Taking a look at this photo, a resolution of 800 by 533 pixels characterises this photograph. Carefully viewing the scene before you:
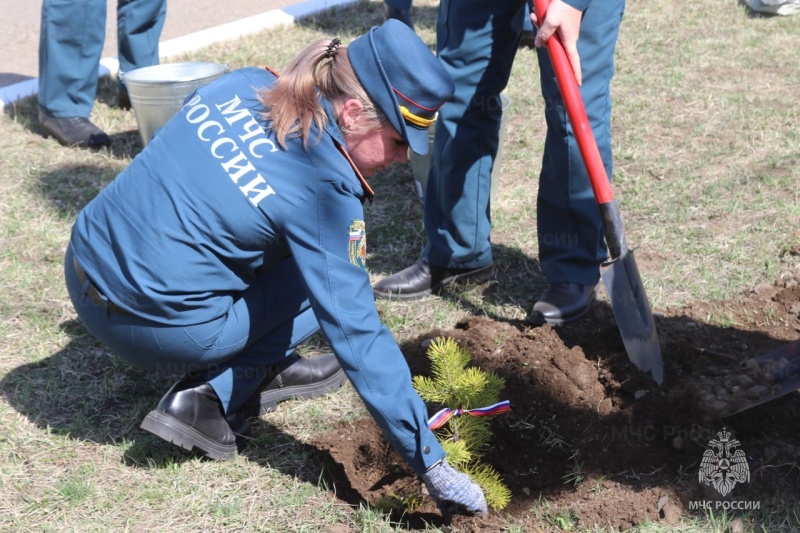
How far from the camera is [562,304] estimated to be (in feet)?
10.6

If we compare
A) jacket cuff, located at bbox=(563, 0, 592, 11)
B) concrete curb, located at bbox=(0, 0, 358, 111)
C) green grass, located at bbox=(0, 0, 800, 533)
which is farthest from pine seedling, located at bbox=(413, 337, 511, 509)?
concrete curb, located at bbox=(0, 0, 358, 111)

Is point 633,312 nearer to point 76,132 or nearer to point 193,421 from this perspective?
point 193,421

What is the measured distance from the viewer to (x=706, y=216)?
3969mm

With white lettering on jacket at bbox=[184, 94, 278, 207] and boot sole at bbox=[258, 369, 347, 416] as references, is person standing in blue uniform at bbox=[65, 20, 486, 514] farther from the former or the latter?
boot sole at bbox=[258, 369, 347, 416]

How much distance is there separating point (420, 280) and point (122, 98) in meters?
2.78

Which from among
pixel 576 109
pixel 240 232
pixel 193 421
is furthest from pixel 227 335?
pixel 576 109

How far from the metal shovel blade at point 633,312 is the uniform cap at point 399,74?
A: 980 millimetres

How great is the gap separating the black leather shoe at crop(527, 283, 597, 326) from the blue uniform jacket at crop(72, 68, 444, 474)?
44.9 inches

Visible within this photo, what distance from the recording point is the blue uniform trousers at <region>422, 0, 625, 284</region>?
301cm

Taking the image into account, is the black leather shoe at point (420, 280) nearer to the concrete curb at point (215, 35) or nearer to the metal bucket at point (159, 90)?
the metal bucket at point (159, 90)

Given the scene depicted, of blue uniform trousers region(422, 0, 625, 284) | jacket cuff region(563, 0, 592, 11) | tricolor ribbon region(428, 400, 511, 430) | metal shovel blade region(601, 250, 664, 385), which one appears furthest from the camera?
blue uniform trousers region(422, 0, 625, 284)

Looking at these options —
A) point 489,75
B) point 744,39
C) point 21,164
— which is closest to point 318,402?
point 489,75

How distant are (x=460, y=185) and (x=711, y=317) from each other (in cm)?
108

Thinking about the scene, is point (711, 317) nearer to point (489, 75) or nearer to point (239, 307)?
point (489, 75)
